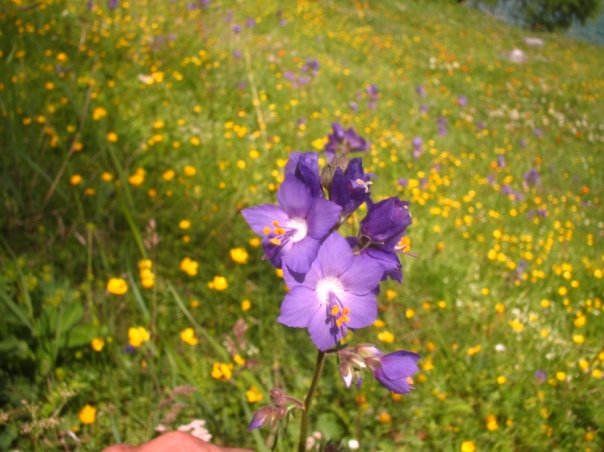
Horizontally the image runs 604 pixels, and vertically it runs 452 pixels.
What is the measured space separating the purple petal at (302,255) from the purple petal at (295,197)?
0.10m

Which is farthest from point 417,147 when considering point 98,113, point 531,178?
point 98,113

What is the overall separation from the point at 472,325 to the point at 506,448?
0.96 m

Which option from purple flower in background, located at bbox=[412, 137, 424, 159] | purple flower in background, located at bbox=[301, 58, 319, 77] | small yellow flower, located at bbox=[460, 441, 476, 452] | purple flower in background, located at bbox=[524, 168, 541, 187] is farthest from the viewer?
purple flower in background, located at bbox=[524, 168, 541, 187]

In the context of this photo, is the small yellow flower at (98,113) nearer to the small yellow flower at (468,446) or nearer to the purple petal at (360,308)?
the purple petal at (360,308)

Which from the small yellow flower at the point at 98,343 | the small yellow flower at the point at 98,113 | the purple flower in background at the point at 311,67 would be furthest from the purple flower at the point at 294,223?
the purple flower in background at the point at 311,67

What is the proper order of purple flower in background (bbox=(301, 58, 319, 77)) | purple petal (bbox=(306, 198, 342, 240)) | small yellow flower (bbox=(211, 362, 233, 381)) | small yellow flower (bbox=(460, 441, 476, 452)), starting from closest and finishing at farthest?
purple petal (bbox=(306, 198, 342, 240)) → small yellow flower (bbox=(211, 362, 233, 381)) → small yellow flower (bbox=(460, 441, 476, 452)) → purple flower in background (bbox=(301, 58, 319, 77))

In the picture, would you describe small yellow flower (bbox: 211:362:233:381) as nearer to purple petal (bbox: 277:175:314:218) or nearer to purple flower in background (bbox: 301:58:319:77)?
purple petal (bbox: 277:175:314:218)

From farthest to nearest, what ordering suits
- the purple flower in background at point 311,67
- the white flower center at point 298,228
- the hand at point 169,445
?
the purple flower in background at point 311,67 < the white flower center at point 298,228 < the hand at point 169,445

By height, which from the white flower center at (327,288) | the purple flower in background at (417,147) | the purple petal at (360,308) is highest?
the white flower center at (327,288)

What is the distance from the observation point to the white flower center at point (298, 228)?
54.5 inches

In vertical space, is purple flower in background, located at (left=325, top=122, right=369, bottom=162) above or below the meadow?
above

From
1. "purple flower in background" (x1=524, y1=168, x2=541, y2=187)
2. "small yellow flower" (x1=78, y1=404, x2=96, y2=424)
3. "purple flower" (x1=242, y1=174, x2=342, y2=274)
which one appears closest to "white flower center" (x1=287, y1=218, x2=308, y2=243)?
"purple flower" (x1=242, y1=174, x2=342, y2=274)

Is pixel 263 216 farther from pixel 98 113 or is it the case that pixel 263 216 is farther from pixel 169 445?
pixel 98 113

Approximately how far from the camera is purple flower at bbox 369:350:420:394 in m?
1.41
